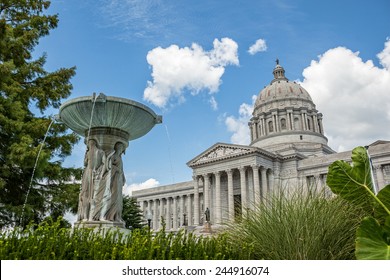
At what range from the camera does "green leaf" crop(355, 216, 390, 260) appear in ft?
13.6

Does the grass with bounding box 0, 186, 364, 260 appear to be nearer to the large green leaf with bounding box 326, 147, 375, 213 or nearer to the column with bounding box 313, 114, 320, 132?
the large green leaf with bounding box 326, 147, 375, 213

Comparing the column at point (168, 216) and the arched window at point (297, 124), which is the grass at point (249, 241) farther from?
the arched window at point (297, 124)

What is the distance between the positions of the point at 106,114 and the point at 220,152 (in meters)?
45.1

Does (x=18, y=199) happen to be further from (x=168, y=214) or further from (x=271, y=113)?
(x=271, y=113)

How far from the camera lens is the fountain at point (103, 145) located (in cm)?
888

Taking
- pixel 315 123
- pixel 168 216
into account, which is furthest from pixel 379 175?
pixel 168 216

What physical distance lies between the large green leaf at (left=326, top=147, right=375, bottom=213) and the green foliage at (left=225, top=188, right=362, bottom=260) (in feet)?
1.30

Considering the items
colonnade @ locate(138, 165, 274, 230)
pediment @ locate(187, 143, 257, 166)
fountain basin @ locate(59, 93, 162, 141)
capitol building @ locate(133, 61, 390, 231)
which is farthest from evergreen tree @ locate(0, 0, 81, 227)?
pediment @ locate(187, 143, 257, 166)

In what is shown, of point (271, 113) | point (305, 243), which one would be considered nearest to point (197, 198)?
point (271, 113)

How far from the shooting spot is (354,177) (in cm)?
513

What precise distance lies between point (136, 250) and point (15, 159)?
11.7m

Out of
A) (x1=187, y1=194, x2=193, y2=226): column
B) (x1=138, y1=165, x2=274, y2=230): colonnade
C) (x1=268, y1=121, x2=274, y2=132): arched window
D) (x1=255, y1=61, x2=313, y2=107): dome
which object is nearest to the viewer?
(x1=138, y1=165, x2=274, y2=230): colonnade

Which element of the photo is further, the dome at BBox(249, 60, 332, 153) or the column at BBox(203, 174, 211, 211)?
the dome at BBox(249, 60, 332, 153)

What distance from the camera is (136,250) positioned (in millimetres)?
4500
